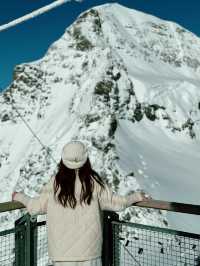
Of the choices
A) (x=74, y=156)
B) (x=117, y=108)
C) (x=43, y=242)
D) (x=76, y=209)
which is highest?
(x=117, y=108)

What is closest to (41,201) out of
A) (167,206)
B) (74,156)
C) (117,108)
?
(74,156)

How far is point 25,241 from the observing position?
14.4ft

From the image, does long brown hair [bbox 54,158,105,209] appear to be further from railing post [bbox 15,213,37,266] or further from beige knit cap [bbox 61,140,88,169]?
railing post [bbox 15,213,37,266]

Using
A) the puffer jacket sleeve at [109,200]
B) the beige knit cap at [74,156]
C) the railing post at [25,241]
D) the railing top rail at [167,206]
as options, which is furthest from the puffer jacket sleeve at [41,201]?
the railing post at [25,241]

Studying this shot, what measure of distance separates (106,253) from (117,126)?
49.4m

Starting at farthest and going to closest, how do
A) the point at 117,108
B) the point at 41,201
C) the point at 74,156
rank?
the point at 117,108, the point at 41,201, the point at 74,156

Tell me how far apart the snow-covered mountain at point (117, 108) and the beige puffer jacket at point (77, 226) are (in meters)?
28.8

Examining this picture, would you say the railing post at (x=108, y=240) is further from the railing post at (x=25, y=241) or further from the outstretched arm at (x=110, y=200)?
the outstretched arm at (x=110, y=200)

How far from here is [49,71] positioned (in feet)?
250

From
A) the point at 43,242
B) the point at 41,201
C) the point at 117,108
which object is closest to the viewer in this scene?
the point at 41,201

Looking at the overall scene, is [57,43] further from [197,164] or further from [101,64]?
[197,164]

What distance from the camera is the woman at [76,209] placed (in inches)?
123

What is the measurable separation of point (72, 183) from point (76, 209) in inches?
6.4

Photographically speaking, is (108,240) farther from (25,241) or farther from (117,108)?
(117,108)
